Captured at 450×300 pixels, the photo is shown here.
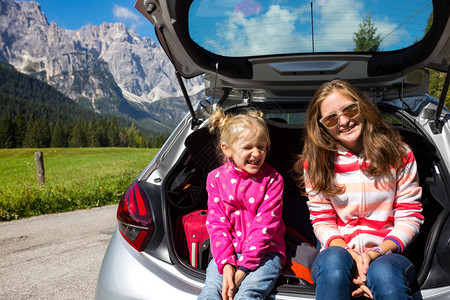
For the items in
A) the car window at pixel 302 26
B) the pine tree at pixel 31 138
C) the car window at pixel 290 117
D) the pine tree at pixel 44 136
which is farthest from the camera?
the pine tree at pixel 44 136

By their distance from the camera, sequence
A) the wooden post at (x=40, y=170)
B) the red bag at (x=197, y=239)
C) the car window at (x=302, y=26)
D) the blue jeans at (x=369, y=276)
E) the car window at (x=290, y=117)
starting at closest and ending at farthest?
1. the blue jeans at (x=369, y=276)
2. the red bag at (x=197, y=239)
3. the car window at (x=302, y=26)
4. the car window at (x=290, y=117)
5. the wooden post at (x=40, y=170)

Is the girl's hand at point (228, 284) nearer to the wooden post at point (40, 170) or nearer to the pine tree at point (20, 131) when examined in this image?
the wooden post at point (40, 170)

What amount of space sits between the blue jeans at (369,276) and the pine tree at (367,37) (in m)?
1.32

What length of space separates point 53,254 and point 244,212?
3.37 meters

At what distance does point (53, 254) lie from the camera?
4152 mm

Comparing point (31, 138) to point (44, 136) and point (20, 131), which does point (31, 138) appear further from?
point (20, 131)

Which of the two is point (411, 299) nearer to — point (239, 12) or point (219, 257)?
point (219, 257)

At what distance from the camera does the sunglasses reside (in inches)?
67.1

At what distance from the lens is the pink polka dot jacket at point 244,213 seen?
159 cm

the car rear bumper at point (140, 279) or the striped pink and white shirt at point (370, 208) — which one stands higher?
the striped pink and white shirt at point (370, 208)

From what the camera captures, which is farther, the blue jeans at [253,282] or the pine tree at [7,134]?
the pine tree at [7,134]

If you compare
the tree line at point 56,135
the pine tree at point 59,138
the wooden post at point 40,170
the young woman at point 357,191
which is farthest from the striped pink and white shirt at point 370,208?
the pine tree at point 59,138

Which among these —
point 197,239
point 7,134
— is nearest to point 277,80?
point 197,239

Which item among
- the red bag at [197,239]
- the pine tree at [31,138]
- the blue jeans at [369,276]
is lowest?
the pine tree at [31,138]
